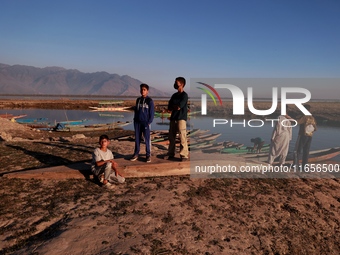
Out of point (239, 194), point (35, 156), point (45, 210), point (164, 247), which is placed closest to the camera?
point (164, 247)

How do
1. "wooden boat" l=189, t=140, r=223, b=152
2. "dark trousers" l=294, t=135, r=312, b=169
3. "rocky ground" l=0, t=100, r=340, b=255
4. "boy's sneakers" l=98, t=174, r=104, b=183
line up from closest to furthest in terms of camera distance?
"rocky ground" l=0, t=100, r=340, b=255 → "boy's sneakers" l=98, t=174, r=104, b=183 → "dark trousers" l=294, t=135, r=312, b=169 → "wooden boat" l=189, t=140, r=223, b=152

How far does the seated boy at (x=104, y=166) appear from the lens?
19.7ft

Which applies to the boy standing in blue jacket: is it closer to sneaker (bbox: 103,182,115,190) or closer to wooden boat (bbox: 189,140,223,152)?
sneaker (bbox: 103,182,115,190)

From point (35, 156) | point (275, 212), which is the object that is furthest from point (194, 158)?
point (35, 156)

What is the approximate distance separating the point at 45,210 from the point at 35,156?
3969mm

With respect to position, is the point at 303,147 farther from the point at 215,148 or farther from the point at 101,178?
the point at 101,178

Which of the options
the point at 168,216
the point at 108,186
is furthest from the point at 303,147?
the point at 108,186

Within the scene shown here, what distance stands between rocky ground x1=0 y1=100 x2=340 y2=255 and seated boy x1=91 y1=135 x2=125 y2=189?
235 millimetres

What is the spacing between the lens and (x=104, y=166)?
600cm

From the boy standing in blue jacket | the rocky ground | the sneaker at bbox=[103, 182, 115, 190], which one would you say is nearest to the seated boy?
the sneaker at bbox=[103, 182, 115, 190]

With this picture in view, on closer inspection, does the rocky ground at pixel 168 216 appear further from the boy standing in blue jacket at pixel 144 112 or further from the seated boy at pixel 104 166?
the boy standing in blue jacket at pixel 144 112

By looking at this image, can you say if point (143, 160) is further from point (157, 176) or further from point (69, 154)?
point (69, 154)

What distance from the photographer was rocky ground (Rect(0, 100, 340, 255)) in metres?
4.01

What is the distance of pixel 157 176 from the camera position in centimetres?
696
